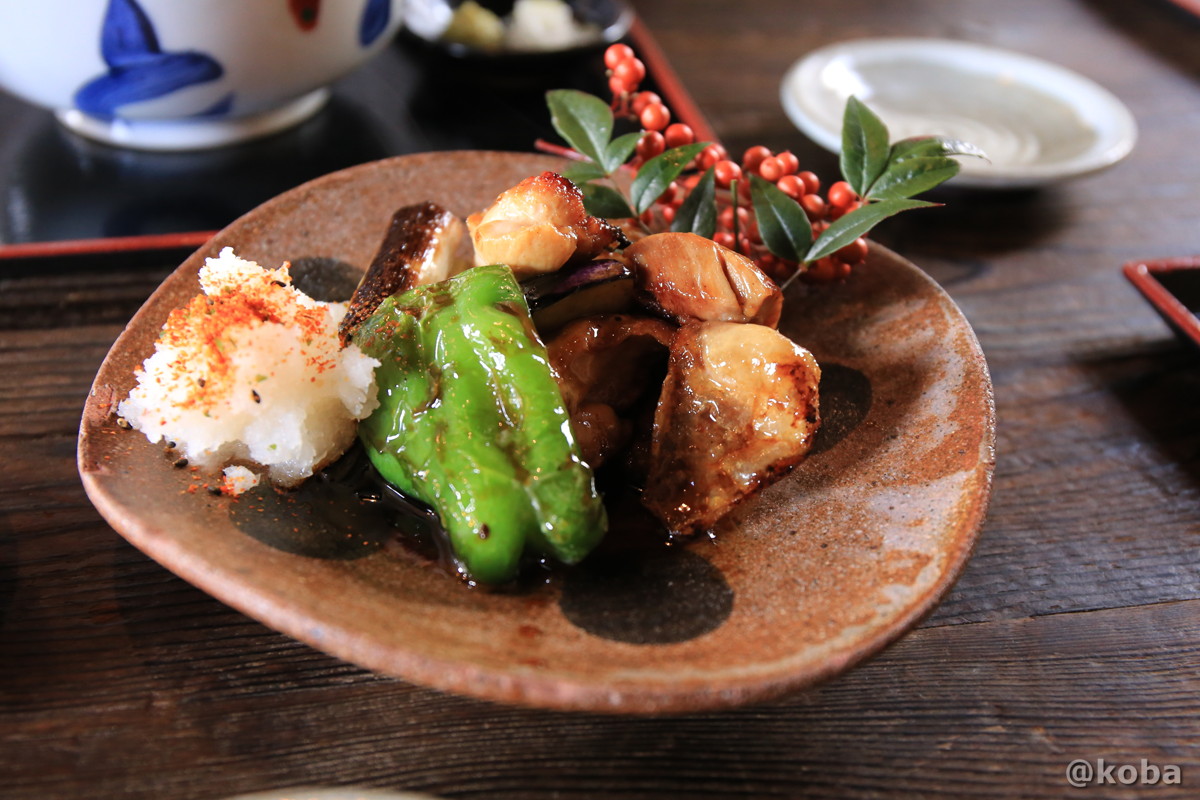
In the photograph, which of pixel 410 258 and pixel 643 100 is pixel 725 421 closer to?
pixel 410 258

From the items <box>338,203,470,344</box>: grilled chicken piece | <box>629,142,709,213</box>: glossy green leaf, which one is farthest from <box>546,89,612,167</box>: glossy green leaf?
<box>338,203,470,344</box>: grilled chicken piece

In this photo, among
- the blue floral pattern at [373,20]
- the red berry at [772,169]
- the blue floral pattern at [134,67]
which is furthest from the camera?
the blue floral pattern at [373,20]

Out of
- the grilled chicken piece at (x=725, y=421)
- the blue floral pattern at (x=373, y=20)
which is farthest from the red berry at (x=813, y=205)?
the blue floral pattern at (x=373, y=20)

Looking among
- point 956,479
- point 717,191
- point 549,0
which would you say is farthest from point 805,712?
point 549,0

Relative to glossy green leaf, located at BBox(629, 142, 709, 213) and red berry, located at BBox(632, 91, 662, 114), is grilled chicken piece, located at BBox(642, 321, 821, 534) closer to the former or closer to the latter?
glossy green leaf, located at BBox(629, 142, 709, 213)

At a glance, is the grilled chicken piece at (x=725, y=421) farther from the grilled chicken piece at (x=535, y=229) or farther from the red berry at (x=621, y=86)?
the red berry at (x=621, y=86)

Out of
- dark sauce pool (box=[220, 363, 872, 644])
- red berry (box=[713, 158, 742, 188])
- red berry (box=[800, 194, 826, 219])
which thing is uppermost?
red berry (box=[713, 158, 742, 188])
